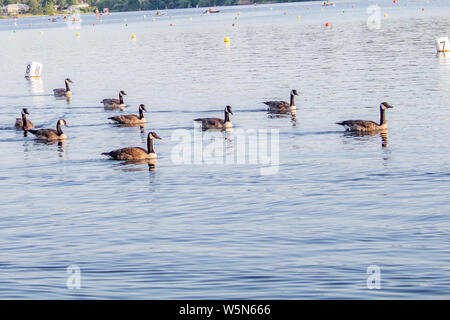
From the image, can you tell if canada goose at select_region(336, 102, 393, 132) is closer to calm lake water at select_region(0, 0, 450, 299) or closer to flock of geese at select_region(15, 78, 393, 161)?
flock of geese at select_region(15, 78, 393, 161)

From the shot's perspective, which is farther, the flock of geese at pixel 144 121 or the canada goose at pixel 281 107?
the canada goose at pixel 281 107

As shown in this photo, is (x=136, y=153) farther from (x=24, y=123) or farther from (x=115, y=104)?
(x=115, y=104)

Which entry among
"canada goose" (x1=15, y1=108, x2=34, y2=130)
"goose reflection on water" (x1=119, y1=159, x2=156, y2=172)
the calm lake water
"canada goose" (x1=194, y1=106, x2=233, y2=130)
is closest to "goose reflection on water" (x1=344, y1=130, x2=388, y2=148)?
the calm lake water

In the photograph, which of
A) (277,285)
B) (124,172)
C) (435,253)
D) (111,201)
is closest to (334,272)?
(277,285)

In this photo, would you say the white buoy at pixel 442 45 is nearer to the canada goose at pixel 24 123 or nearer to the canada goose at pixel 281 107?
the canada goose at pixel 281 107

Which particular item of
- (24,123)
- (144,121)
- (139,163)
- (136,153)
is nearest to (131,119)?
(144,121)

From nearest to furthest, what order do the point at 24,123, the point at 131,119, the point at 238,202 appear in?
the point at 238,202 → the point at 24,123 → the point at 131,119

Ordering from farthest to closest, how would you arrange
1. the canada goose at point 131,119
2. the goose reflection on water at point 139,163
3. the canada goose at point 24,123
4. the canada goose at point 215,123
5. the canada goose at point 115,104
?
1. the canada goose at point 115,104
2. the canada goose at point 131,119
3. the canada goose at point 24,123
4. the canada goose at point 215,123
5. the goose reflection on water at point 139,163

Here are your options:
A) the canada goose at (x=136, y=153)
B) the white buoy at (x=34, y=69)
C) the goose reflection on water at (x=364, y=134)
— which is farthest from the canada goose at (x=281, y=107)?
the white buoy at (x=34, y=69)

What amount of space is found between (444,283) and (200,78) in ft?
163

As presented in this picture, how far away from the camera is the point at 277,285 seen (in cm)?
1689

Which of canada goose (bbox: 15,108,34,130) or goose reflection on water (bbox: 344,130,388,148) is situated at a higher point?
canada goose (bbox: 15,108,34,130)
